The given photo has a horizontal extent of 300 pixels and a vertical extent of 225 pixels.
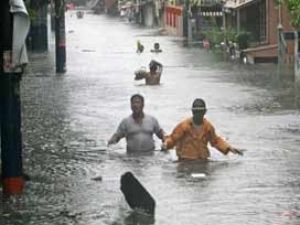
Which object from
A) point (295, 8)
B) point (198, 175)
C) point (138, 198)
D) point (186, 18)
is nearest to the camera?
point (138, 198)

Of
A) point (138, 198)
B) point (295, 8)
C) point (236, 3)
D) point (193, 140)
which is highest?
point (236, 3)

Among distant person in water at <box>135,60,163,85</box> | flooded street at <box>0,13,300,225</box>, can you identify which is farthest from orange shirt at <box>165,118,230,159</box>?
distant person in water at <box>135,60,163,85</box>

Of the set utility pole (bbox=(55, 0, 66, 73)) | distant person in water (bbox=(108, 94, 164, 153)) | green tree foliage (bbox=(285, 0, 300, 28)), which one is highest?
green tree foliage (bbox=(285, 0, 300, 28))

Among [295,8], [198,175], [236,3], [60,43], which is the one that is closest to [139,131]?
[198,175]

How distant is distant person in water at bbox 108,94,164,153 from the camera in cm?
1446

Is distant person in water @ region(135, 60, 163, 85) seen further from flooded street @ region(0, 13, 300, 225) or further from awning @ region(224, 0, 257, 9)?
awning @ region(224, 0, 257, 9)

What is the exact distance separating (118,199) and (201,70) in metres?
24.7

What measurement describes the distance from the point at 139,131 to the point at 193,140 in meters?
1.13

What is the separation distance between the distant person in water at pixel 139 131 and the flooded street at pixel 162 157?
0.27 meters

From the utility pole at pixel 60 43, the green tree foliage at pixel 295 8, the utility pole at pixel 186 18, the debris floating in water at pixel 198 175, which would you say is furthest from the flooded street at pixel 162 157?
the utility pole at pixel 186 18

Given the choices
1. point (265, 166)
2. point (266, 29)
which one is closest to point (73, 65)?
point (266, 29)

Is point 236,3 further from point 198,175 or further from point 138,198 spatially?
point 138,198

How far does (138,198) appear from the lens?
10391 mm

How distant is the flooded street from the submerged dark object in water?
115mm
